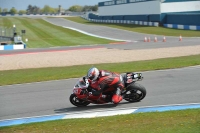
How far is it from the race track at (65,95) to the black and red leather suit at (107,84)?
47 centimetres

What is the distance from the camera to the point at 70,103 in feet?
42.8

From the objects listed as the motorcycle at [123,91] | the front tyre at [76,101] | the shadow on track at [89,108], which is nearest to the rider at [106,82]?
the motorcycle at [123,91]

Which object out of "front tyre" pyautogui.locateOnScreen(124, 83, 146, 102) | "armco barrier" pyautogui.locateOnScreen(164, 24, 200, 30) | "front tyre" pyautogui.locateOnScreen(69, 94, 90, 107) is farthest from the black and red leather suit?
"armco barrier" pyautogui.locateOnScreen(164, 24, 200, 30)

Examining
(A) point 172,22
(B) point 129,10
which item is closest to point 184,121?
(A) point 172,22

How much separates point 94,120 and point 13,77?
37.4 feet

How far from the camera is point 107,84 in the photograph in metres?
12.0

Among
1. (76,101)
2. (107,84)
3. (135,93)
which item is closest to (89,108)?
(76,101)

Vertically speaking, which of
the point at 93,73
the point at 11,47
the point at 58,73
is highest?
the point at 93,73

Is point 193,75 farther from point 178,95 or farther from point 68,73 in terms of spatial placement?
point 68,73

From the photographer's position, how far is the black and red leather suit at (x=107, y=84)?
1193cm

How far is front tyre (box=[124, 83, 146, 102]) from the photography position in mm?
12102

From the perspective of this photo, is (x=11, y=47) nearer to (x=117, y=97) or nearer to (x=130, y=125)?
(x=117, y=97)

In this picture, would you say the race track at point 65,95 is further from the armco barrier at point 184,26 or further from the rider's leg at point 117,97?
the armco barrier at point 184,26

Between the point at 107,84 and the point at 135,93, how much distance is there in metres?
0.99
